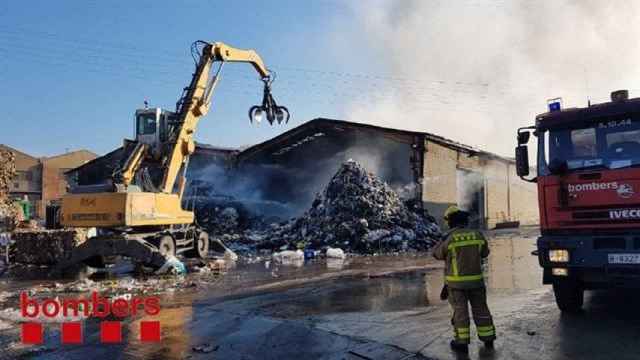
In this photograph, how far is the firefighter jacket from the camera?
17.9 feet

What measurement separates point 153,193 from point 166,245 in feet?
4.93

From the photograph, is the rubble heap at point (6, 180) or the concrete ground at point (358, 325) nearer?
the concrete ground at point (358, 325)

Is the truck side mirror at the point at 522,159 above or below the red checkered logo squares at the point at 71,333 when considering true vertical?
above

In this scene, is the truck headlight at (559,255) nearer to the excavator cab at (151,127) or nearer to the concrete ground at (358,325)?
the concrete ground at (358,325)

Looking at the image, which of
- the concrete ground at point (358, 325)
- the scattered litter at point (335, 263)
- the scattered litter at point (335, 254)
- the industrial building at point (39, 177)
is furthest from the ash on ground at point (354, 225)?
the industrial building at point (39, 177)

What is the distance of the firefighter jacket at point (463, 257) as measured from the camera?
17.9 feet

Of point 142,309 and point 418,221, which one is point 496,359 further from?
point 418,221

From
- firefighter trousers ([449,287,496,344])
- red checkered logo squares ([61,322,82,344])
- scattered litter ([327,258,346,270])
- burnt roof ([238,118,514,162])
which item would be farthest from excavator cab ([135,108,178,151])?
burnt roof ([238,118,514,162])

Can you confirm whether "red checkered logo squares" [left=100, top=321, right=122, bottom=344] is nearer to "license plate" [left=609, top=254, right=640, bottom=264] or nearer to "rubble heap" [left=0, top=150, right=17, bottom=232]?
"license plate" [left=609, top=254, right=640, bottom=264]

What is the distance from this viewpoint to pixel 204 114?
15.2 m

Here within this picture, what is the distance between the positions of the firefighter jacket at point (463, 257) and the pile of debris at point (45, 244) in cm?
1351

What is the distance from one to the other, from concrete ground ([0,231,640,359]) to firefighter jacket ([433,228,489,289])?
71 cm

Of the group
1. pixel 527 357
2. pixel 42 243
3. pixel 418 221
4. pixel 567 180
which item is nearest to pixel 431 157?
pixel 418 221

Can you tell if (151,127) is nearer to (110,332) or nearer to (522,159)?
(110,332)
